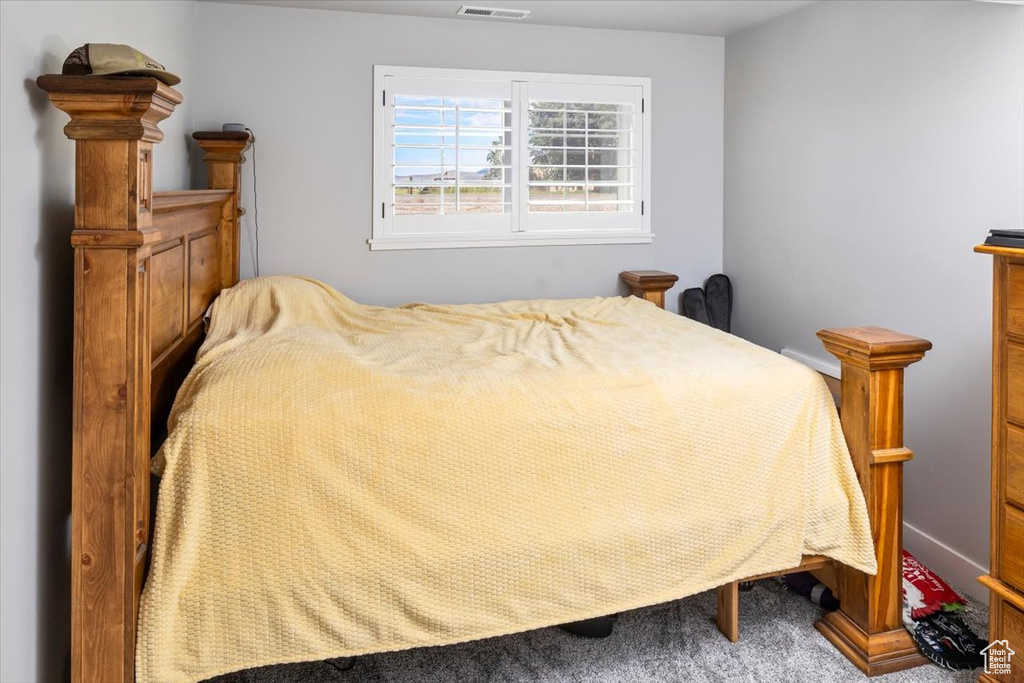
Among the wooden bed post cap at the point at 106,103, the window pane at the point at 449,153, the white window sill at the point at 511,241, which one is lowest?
the white window sill at the point at 511,241

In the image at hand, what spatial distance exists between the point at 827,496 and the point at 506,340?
3.82ft

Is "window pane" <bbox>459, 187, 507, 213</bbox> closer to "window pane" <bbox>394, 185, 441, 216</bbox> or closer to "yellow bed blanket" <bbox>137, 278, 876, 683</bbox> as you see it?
"window pane" <bbox>394, 185, 441, 216</bbox>

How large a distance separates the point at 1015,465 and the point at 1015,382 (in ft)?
0.63

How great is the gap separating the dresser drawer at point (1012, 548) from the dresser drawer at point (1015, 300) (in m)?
0.42

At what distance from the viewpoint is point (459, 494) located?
5.64 ft

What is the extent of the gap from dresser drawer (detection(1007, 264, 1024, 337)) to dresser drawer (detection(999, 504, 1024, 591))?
1.38 feet

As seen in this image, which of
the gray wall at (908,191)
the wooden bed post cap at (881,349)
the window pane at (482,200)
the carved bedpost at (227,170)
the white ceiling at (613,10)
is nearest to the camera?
the wooden bed post cap at (881,349)

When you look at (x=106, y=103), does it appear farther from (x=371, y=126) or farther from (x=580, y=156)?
(x=580, y=156)

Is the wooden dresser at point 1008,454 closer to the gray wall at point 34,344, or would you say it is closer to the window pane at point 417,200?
the gray wall at point 34,344

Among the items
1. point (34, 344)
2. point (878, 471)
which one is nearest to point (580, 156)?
point (878, 471)

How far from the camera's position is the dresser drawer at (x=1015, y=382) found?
1.65 meters

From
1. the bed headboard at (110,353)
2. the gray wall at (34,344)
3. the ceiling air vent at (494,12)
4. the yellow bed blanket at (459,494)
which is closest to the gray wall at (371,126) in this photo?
the ceiling air vent at (494,12)

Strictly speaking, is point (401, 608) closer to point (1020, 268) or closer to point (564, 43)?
point (1020, 268)

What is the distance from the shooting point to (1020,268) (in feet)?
5.33
